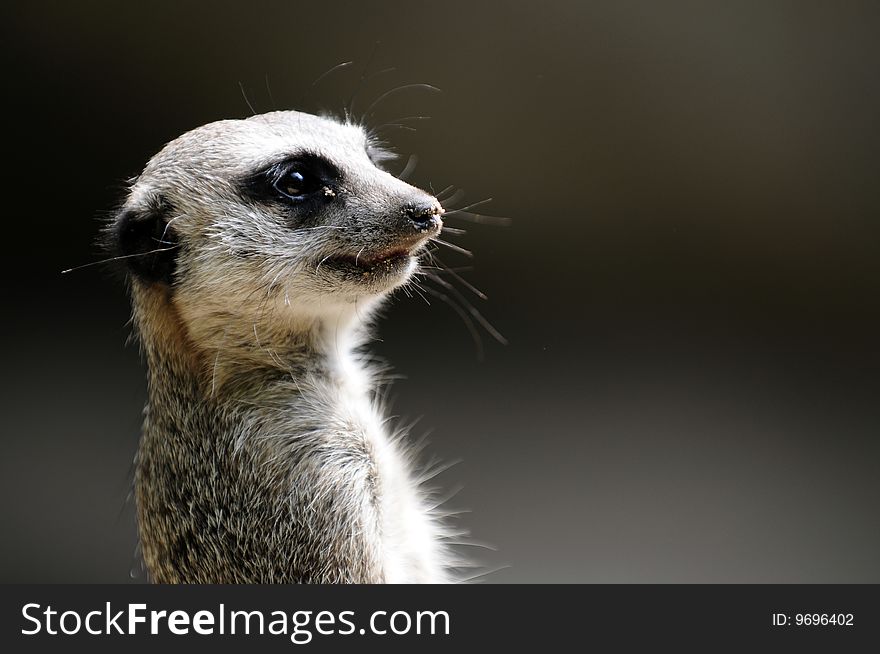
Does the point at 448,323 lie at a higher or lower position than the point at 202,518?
higher

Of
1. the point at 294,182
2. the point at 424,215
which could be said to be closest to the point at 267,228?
the point at 294,182

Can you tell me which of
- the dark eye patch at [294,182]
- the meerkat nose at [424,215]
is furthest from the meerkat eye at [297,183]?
the meerkat nose at [424,215]

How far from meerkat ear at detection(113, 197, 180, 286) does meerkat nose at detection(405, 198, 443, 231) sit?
0.33m

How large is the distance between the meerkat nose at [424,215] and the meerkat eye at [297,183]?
0.15 metres

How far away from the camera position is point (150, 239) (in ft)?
4.11

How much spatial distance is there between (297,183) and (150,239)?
0.22 m

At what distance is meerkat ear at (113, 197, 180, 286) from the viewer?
125 centimetres

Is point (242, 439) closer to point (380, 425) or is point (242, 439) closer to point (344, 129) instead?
point (380, 425)

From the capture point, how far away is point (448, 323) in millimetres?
2492

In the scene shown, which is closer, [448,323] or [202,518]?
[202,518]

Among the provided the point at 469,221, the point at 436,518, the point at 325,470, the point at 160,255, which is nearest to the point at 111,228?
the point at 160,255

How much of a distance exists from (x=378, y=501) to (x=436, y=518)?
240 mm

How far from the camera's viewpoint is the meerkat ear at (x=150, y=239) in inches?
49.0

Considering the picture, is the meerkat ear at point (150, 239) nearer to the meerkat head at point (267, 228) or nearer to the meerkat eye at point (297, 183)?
the meerkat head at point (267, 228)
